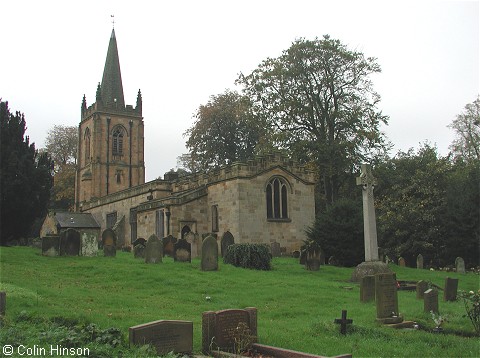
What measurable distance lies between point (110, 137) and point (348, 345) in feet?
163

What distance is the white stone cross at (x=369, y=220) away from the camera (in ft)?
59.2

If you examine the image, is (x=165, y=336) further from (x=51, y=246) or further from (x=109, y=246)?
(x=109, y=246)

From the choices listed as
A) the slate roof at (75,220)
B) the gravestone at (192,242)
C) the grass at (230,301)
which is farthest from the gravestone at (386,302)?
the slate roof at (75,220)

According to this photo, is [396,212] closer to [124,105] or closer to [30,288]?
[30,288]

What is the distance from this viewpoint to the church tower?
177 ft

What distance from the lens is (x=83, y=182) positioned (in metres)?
54.5

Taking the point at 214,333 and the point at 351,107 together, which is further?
the point at 351,107

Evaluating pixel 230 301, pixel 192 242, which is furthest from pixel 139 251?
pixel 230 301

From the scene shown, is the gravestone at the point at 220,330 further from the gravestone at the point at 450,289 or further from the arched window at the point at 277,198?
the arched window at the point at 277,198

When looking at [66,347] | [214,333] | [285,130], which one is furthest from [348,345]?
[285,130]

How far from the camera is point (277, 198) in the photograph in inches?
1210

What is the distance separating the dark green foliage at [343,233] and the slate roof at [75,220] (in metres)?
21.1

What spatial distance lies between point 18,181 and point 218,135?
2341 centimetres

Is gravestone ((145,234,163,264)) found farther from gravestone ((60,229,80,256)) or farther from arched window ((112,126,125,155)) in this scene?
arched window ((112,126,125,155))
